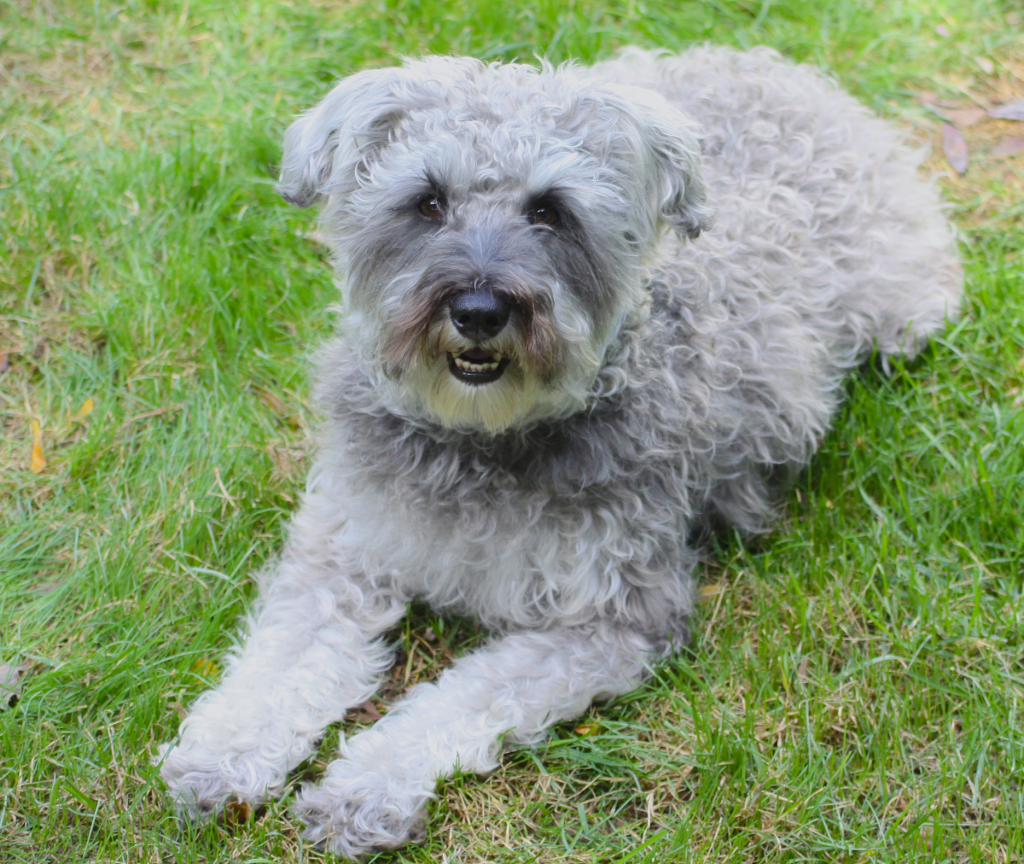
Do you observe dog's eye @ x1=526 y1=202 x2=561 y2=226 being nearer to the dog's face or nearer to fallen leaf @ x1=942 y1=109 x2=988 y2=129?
the dog's face

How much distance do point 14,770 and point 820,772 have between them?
2520 mm

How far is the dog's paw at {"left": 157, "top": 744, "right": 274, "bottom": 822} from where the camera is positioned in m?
3.21

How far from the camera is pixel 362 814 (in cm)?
319

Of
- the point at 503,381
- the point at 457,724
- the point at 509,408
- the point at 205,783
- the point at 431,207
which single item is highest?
the point at 431,207

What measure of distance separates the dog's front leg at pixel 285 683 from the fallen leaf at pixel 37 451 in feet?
3.72

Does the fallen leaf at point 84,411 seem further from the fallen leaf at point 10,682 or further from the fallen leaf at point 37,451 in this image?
the fallen leaf at point 10,682

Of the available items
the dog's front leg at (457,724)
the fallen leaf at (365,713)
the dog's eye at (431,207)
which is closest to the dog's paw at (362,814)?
the dog's front leg at (457,724)

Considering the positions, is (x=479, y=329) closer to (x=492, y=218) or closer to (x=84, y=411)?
(x=492, y=218)

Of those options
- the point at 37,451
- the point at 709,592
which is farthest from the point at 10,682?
the point at 709,592

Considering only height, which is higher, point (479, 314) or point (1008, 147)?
point (479, 314)

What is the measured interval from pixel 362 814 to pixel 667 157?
2.19 metres

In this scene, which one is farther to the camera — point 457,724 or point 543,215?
point 457,724

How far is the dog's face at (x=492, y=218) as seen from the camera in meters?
2.95

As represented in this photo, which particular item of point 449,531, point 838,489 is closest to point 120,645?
point 449,531
